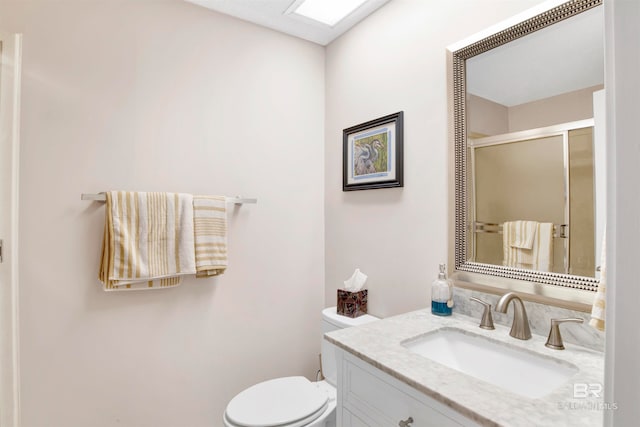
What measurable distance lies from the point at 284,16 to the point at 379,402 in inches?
73.8

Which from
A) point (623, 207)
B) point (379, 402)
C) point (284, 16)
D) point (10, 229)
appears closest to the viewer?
point (623, 207)

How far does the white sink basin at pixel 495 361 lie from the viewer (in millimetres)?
928

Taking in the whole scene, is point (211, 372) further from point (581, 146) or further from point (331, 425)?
point (581, 146)

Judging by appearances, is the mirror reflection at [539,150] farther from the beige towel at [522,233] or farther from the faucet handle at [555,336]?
the faucet handle at [555,336]

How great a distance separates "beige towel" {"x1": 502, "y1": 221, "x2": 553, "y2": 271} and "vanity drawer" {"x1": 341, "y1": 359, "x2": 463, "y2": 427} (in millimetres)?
→ 637

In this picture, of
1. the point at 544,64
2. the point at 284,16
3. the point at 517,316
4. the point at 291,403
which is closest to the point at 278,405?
the point at 291,403

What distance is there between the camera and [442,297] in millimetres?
1312

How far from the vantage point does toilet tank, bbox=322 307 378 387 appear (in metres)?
1.65

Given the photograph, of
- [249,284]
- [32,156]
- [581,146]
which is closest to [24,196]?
[32,156]

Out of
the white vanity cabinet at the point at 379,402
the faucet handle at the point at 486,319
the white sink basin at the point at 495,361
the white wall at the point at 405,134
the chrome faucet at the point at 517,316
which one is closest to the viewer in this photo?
the white vanity cabinet at the point at 379,402

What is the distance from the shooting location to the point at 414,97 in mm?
1524

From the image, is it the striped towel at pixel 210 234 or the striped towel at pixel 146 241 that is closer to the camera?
the striped towel at pixel 146 241

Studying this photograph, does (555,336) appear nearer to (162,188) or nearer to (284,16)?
(162,188)

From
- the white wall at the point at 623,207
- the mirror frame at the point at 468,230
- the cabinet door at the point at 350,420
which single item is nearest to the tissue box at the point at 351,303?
the mirror frame at the point at 468,230
